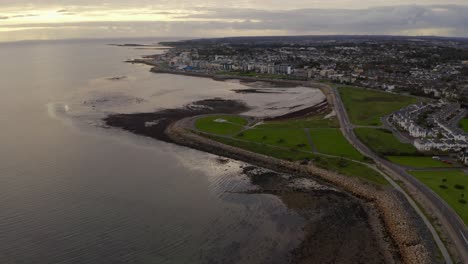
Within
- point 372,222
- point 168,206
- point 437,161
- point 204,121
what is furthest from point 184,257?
point 204,121

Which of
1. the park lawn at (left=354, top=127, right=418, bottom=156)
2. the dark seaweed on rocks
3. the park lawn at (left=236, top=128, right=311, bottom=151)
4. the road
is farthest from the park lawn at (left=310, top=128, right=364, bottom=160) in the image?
the dark seaweed on rocks

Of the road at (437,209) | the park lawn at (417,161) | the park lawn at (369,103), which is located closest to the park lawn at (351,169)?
the road at (437,209)

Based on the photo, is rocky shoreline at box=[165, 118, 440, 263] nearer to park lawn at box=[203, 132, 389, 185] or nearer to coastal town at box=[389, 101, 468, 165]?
park lawn at box=[203, 132, 389, 185]

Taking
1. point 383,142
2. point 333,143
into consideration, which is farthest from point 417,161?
point 333,143

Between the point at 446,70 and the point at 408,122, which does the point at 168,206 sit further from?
the point at 446,70

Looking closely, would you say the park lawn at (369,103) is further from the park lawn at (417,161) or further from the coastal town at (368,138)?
the park lawn at (417,161)

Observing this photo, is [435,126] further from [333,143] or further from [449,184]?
[449,184]
